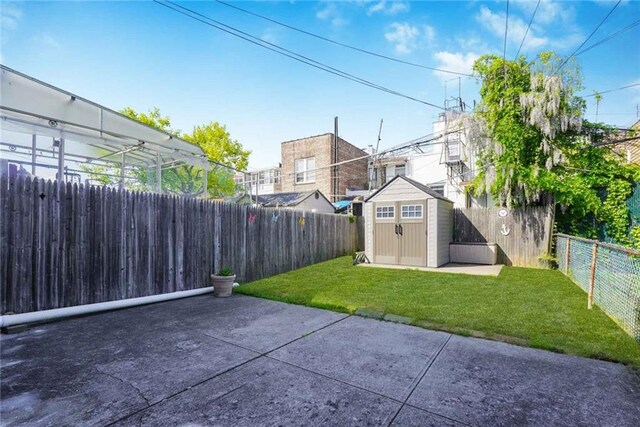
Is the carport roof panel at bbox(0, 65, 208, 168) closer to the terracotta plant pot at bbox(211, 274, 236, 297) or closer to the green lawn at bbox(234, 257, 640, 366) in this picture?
the terracotta plant pot at bbox(211, 274, 236, 297)

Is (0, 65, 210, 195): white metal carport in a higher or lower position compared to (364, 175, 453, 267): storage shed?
higher

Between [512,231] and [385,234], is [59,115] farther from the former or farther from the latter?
[512,231]

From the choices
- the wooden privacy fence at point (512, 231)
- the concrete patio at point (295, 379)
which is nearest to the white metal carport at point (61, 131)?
the concrete patio at point (295, 379)

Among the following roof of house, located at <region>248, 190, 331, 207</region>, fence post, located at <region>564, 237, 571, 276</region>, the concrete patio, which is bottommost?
the concrete patio

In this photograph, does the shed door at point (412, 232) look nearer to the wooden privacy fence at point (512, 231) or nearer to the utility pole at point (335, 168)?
the wooden privacy fence at point (512, 231)

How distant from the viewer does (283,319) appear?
13.7ft

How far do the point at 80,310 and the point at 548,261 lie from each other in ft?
36.8

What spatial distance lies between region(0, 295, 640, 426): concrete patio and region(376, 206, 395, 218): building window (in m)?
6.50

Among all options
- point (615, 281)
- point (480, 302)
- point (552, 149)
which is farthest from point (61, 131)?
point (552, 149)

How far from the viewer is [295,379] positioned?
8.16ft

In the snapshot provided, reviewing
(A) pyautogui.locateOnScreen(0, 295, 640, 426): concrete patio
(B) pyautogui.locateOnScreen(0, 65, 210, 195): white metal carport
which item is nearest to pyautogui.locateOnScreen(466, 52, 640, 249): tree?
(A) pyautogui.locateOnScreen(0, 295, 640, 426): concrete patio

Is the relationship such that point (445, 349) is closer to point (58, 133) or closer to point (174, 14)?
point (58, 133)

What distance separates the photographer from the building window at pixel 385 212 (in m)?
9.95

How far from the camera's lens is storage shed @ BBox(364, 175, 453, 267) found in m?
9.24
